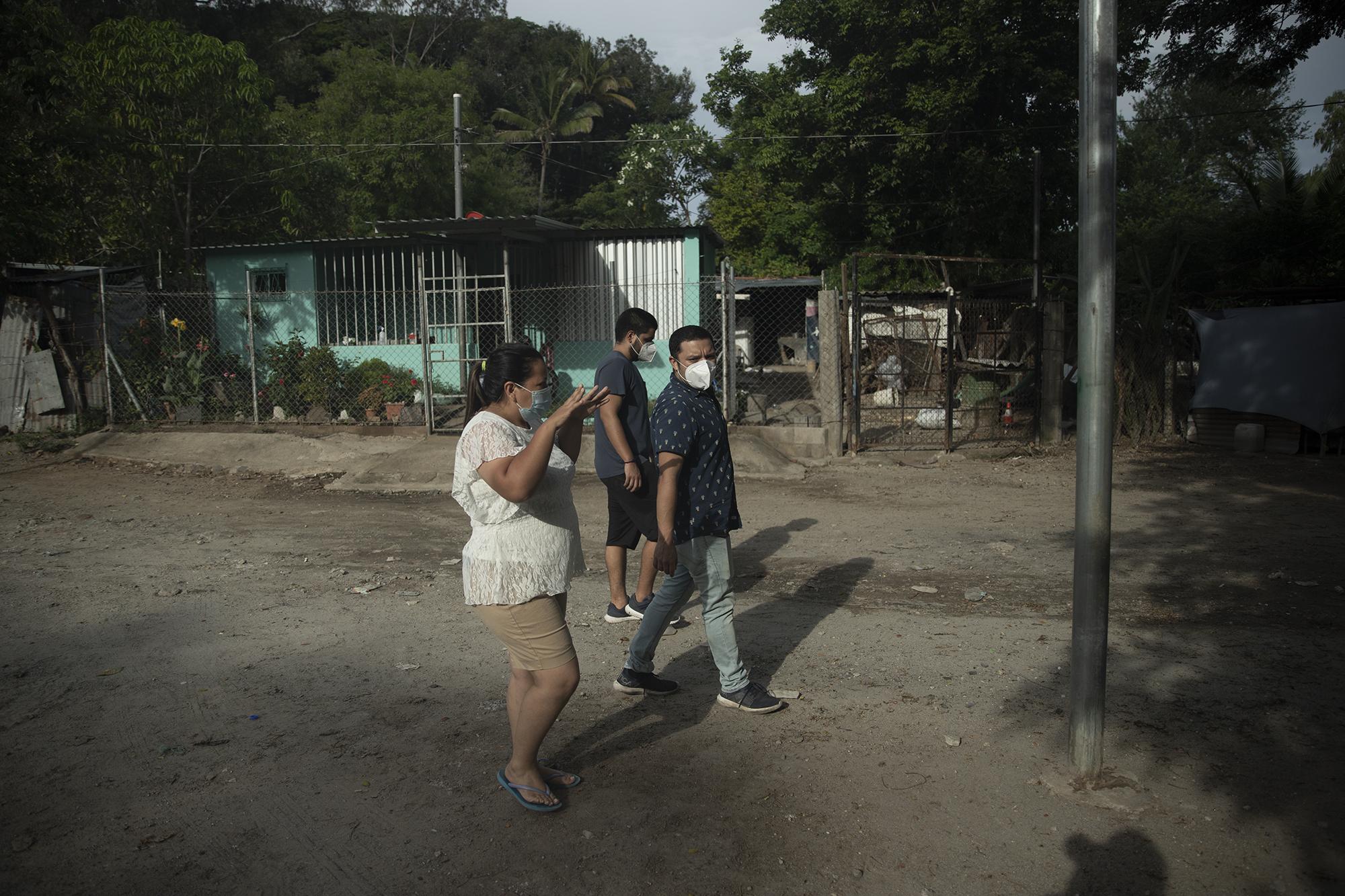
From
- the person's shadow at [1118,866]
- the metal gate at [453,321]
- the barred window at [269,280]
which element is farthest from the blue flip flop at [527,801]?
the barred window at [269,280]

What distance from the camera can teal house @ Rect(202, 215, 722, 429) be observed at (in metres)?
14.6

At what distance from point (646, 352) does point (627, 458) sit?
26.5 inches

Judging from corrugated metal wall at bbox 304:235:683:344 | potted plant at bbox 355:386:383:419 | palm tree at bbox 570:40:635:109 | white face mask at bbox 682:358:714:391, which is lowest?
potted plant at bbox 355:386:383:419

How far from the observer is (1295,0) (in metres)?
10.7

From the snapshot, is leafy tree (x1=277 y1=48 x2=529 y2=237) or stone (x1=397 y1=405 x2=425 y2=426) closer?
stone (x1=397 y1=405 x2=425 y2=426)

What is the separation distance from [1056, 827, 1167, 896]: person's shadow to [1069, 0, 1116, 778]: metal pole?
36 cm

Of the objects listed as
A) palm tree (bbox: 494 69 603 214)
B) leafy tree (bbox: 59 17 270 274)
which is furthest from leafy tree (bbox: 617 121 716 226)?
leafy tree (bbox: 59 17 270 274)

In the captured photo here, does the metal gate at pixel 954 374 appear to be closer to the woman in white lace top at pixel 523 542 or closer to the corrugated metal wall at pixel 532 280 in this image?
Answer: the corrugated metal wall at pixel 532 280

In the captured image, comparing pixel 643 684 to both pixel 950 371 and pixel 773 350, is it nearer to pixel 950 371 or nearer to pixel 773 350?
pixel 950 371

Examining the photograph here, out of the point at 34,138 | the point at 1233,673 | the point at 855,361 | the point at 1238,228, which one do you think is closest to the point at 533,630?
the point at 1233,673

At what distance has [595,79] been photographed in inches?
1618

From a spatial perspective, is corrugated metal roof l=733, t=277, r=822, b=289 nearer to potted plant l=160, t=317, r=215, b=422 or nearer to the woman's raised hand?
potted plant l=160, t=317, r=215, b=422

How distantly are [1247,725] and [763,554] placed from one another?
386 centimetres

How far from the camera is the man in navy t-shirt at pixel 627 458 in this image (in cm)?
501
